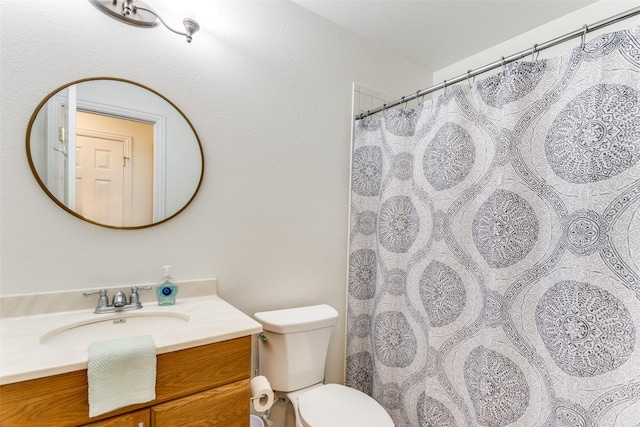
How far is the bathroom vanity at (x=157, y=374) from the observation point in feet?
2.39

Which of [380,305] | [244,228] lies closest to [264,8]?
[244,228]

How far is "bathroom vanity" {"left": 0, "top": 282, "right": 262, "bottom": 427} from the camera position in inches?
28.7

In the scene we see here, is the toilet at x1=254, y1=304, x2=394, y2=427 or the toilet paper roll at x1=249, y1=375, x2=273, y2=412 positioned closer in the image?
the toilet paper roll at x1=249, y1=375, x2=273, y2=412

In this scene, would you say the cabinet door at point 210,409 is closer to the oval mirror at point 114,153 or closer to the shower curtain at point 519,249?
the oval mirror at point 114,153

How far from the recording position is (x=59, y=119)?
110cm

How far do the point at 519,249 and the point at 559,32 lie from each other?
57.4 inches

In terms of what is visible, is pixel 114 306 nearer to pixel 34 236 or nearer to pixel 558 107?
pixel 34 236

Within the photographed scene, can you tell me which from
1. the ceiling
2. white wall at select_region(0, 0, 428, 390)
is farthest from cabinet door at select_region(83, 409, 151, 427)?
the ceiling

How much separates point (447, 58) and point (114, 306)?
252cm

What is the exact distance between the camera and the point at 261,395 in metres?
1.13

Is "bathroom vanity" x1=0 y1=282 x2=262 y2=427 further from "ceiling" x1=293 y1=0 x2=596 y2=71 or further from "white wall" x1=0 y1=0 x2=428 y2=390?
"ceiling" x1=293 y1=0 x2=596 y2=71

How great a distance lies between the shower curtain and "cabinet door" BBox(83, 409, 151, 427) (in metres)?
1.18

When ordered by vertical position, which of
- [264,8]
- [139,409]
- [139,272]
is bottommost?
[139,409]

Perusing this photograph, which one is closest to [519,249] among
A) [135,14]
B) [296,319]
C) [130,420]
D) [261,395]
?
[296,319]
